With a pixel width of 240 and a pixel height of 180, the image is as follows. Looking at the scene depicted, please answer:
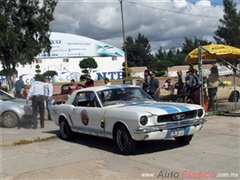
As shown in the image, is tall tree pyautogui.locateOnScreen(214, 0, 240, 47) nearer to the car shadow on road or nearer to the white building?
the white building

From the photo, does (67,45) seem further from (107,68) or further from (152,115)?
(152,115)

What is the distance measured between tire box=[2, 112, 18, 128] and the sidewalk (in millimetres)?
171

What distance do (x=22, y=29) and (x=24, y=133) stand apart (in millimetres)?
9199

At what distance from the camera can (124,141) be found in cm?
703

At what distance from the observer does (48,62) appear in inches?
2943

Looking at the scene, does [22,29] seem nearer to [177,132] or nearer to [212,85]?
[212,85]

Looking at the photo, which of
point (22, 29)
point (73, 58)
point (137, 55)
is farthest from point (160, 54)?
point (22, 29)

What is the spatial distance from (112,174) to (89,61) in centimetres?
6139

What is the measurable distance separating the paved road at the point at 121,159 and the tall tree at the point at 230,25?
52270 millimetres

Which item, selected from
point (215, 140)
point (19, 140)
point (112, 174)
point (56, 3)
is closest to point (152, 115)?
point (112, 174)

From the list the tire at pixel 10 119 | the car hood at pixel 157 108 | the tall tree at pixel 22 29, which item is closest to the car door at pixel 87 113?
the car hood at pixel 157 108

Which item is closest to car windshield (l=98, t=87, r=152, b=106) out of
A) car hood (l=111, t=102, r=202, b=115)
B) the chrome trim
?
car hood (l=111, t=102, r=202, b=115)

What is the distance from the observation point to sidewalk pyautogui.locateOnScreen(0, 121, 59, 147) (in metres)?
9.64

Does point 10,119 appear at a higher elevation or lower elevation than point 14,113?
lower
